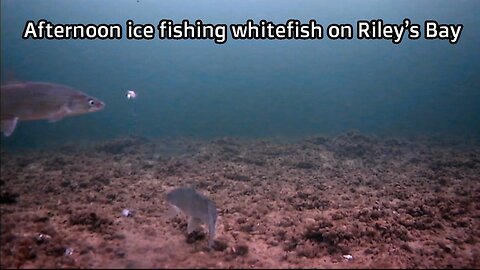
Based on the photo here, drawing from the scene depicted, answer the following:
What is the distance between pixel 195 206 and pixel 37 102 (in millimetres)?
2653

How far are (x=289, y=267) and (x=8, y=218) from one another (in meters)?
4.39

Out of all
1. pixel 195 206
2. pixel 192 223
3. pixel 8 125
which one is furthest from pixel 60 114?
pixel 192 223

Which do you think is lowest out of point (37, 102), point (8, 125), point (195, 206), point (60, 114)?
point (195, 206)

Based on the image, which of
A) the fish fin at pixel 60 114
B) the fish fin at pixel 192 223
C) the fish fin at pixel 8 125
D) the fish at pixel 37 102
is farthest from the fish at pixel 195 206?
the fish fin at pixel 8 125

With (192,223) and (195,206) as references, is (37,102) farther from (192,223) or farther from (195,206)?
(192,223)

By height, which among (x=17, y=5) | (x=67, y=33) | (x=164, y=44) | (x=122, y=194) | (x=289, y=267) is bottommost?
(x=289, y=267)

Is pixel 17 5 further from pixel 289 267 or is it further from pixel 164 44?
pixel 164 44

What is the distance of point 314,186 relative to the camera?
30.3 feet

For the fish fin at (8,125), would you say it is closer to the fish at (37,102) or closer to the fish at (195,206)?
the fish at (37,102)

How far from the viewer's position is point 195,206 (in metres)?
4.81

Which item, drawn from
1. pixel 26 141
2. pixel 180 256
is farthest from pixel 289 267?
pixel 26 141

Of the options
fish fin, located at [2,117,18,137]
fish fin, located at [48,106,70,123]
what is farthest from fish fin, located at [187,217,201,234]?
fish fin, located at [2,117,18,137]

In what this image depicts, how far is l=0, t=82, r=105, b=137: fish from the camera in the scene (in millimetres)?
4779

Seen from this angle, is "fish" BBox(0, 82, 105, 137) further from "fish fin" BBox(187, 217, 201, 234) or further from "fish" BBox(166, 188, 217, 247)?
"fish fin" BBox(187, 217, 201, 234)
